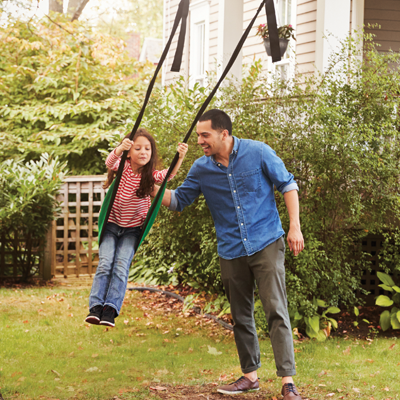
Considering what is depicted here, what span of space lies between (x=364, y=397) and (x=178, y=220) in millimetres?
3293

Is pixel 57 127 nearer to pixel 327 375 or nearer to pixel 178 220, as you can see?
pixel 178 220

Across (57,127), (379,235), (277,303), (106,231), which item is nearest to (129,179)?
(106,231)

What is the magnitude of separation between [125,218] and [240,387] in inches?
59.5

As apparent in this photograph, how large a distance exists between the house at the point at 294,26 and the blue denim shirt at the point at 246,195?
2.43 m

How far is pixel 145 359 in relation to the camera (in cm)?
479

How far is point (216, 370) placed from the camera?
4.48 metres

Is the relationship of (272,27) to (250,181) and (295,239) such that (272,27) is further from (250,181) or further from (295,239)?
(295,239)

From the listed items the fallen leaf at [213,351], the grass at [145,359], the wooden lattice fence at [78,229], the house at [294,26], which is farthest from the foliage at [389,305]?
the wooden lattice fence at [78,229]

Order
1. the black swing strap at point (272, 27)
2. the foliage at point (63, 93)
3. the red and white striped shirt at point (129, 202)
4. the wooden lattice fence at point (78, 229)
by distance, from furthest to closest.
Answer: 1. the foliage at point (63, 93)
2. the wooden lattice fence at point (78, 229)
3. the red and white striped shirt at point (129, 202)
4. the black swing strap at point (272, 27)

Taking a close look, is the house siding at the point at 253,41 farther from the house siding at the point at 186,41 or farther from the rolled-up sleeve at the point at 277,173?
the rolled-up sleeve at the point at 277,173

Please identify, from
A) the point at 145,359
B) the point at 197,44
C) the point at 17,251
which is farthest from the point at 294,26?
the point at 17,251

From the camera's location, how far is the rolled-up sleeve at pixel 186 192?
3.84 m

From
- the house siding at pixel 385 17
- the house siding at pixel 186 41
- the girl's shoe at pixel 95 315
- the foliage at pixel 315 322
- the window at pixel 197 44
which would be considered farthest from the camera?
the window at pixel 197 44

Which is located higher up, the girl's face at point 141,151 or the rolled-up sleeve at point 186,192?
the girl's face at point 141,151
